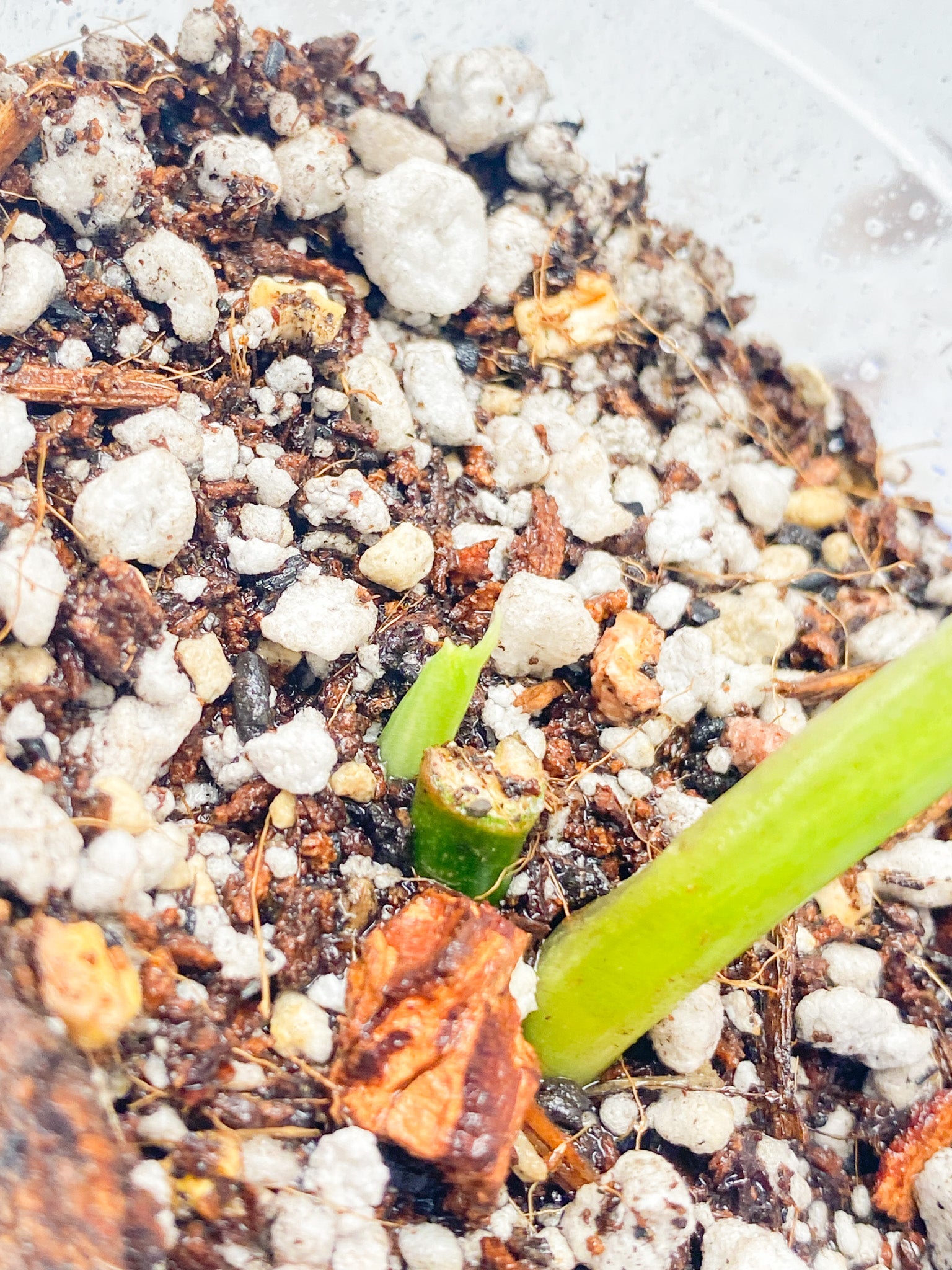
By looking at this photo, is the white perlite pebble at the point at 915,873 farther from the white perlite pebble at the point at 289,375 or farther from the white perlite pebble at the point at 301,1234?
the white perlite pebble at the point at 289,375

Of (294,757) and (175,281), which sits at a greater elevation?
(175,281)

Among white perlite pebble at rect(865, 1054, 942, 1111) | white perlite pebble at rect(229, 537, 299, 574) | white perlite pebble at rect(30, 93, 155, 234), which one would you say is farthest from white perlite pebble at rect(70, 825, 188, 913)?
white perlite pebble at rect(865, 1054, 942, 1111)

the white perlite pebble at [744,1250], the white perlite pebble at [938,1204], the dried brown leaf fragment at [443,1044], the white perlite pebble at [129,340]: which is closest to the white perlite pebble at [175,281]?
the white perlite pebble at [129,340]

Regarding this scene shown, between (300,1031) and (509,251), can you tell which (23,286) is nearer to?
(509,251)

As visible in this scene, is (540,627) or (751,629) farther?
(751,629)

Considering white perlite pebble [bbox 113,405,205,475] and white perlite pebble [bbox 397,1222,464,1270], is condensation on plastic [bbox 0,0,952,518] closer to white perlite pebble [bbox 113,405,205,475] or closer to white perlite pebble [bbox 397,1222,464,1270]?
white perlite pebble [bbox 113,405,205,475]

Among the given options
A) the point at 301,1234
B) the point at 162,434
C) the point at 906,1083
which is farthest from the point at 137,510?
the point at 906,1083
